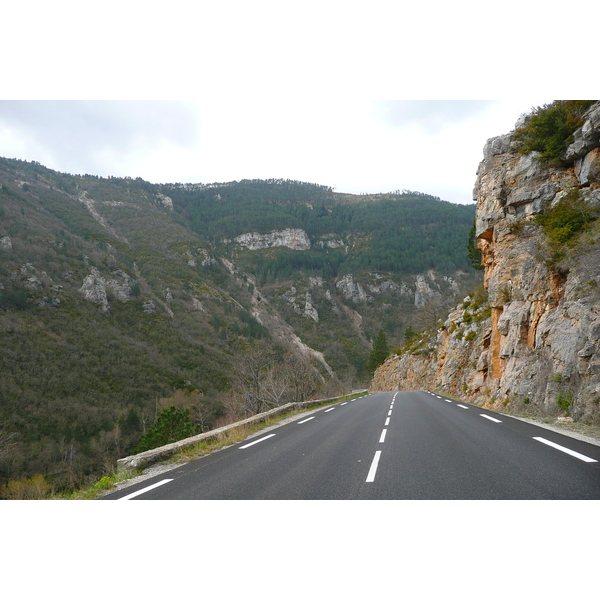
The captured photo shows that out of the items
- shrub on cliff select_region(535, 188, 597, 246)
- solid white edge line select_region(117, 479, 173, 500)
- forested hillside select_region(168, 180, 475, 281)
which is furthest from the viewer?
forested hillside select_region(168, 180, 475, 281)

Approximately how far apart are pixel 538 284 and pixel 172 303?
250 feet

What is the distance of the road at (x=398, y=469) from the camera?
4508 millimetres

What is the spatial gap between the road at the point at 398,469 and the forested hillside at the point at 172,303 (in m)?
17.8

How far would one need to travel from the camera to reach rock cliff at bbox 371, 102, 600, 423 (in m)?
10.3

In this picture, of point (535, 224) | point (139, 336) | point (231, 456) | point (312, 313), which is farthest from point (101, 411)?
point (312, 313)

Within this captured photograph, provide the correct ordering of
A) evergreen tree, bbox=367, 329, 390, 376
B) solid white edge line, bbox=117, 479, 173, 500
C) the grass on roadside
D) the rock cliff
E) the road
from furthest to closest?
evergreen tree, bbox=367, 329, 390, 376, the rock cliff, the grass on roadside, solid white edge line, bbox=117, 479, 173, 500, the road

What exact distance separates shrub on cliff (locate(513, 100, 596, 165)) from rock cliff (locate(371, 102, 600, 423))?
1.63 feet

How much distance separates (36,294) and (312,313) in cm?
7609

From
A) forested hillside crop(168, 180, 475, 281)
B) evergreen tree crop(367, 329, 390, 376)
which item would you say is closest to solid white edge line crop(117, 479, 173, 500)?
evergreen tree crop(367, 329, 390, 376)

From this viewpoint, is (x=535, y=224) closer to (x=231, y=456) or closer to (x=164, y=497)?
(x=231, y=456)

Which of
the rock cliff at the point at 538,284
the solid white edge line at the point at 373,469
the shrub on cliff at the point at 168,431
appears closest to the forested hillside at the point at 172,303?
the shrub on cliff at the point at 168,431

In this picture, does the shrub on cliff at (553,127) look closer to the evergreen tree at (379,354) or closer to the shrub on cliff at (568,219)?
the shrub on cliff at (568,219)

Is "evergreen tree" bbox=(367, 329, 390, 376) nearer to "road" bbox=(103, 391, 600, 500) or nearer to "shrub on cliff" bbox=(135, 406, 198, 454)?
"shrub on cliff" bbox=(135, 406, 198, 454)

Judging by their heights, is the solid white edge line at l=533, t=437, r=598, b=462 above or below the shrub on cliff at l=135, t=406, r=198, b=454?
above
